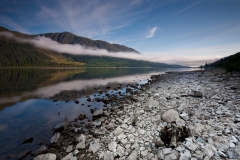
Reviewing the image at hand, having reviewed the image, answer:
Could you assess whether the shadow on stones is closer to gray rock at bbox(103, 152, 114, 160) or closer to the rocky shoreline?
the rocky shoreline

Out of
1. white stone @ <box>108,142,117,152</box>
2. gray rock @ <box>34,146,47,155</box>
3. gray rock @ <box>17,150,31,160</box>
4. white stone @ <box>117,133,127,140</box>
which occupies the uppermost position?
white stone @ <box>117,133,127,140</box>

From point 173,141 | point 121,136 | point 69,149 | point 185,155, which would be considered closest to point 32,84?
point 69,149

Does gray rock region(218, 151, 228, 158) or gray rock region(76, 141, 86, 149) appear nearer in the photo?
gray rock region(218, 151, 228, 158)

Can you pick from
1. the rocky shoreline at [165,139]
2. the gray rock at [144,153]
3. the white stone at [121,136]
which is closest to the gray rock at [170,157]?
the rocky shoreline at [165,139]

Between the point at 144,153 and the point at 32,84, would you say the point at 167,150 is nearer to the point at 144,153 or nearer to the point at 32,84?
the point at 144,153

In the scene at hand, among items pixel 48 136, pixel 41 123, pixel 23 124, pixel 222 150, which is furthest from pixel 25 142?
pixel 222 150

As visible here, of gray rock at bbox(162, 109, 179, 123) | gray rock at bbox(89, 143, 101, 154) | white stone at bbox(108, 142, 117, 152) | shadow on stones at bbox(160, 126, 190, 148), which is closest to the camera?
shadow on stones at bbox(160, 126, 190, 148)

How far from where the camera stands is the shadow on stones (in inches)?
242

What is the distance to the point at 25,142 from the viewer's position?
8.92m

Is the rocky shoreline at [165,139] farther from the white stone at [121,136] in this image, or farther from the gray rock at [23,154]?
the gray rock at [23,154]

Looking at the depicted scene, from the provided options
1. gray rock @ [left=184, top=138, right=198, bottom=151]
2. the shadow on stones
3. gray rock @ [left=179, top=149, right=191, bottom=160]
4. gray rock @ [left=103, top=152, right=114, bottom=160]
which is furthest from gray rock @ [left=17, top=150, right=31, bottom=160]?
gray rock @ [left=184, top=138, right=198, bottom=151]

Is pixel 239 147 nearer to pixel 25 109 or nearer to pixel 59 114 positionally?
pixel 59 114

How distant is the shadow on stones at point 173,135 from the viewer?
20.1 feet

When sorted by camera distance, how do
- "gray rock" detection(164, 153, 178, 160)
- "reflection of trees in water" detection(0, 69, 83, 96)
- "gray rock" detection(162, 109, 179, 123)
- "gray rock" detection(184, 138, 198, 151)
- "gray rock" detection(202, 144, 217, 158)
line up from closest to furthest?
"gray rock" detection(202, 144, 217, 158)
"gray rock" detection(164, 153, 178, 160)
"gray rock" detection(184, 138, 198, 151)
"gray rock" detection(162, 109, 179, 123)
"reflection of trees in water" detection(0, 69, 83, 96)
